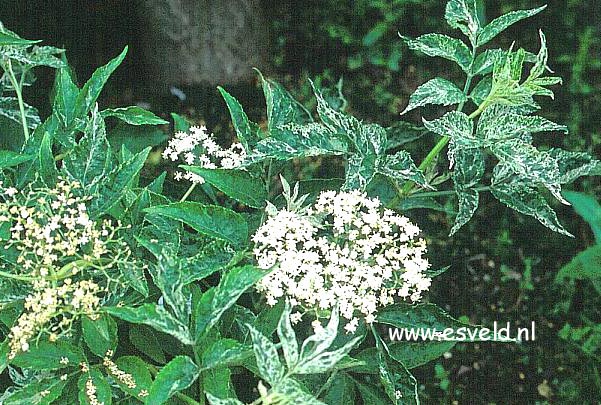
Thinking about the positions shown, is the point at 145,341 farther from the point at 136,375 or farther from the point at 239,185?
the point at 239,185

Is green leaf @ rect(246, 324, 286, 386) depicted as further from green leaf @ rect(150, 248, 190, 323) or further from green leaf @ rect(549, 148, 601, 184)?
green leaf @ rect(549, 148, 601, 184)

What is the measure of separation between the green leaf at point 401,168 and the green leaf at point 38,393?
0.46 meters

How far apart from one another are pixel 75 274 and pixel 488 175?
1816mm

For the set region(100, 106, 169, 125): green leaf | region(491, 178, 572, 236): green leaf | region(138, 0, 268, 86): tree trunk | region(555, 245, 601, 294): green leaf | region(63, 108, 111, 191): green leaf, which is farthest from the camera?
region(138, 0, 268, 86): tree trunk

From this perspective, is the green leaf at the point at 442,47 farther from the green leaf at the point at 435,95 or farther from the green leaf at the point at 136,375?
the green leaf at the point at 136,375

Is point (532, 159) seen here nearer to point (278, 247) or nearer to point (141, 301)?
point (278, 247)

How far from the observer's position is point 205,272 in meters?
0.97

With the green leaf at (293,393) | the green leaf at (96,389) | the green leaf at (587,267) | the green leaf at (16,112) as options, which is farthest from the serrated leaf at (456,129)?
the green leaf at (587,267)

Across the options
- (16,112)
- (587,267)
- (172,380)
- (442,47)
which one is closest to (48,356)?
(172,380)

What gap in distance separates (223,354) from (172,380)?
0.19ft

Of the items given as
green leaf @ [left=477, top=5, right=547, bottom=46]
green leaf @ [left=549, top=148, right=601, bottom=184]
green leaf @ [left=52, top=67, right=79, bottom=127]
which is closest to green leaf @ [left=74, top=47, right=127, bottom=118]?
green leaf @ [left=52, top=67, right=79, bottom=127]

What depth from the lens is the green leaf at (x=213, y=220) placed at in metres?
1.01

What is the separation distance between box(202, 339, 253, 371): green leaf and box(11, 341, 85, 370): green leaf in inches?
6.4

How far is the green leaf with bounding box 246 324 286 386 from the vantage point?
32.7 inches
